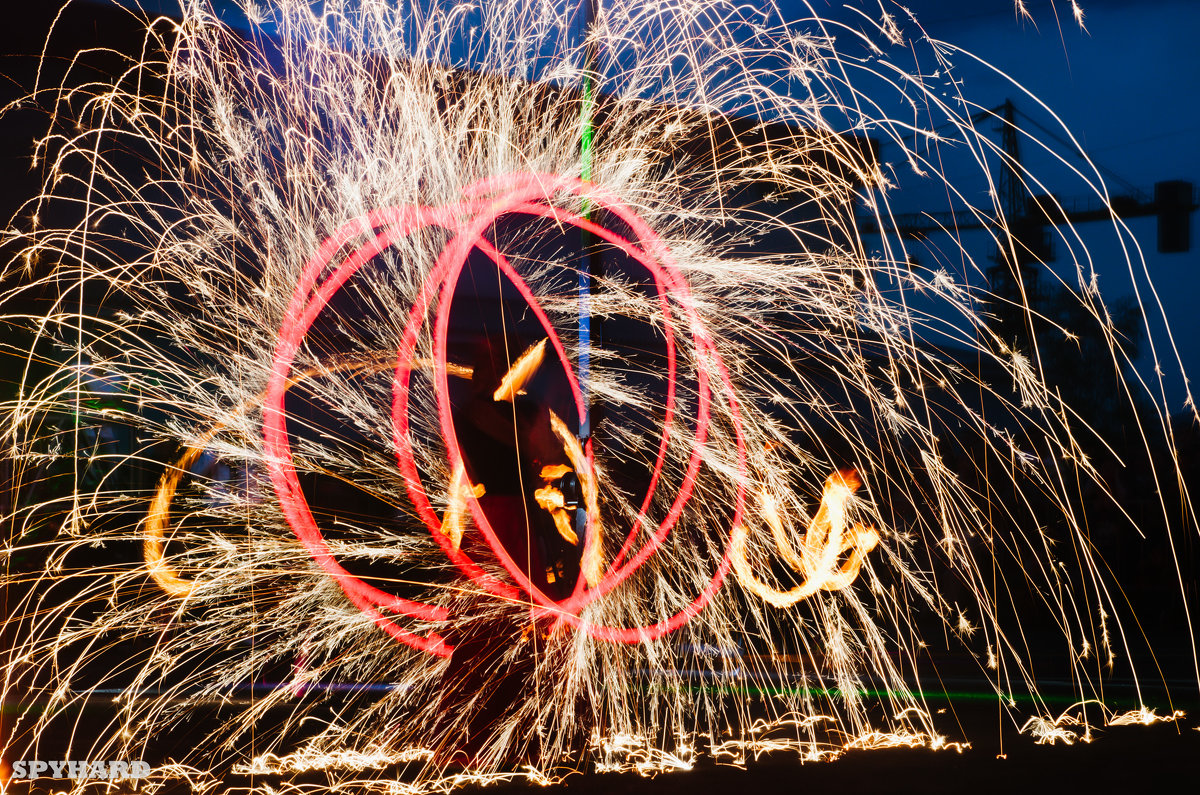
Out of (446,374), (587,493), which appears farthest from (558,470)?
(446,374)

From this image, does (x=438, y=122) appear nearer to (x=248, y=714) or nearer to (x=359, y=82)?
(x=359, y=82)

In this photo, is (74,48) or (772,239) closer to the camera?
(74,48)

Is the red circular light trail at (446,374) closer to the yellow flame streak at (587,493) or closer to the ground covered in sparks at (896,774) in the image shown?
the yellow flame streak at (587,493)

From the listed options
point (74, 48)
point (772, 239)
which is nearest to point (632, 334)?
point (772, 239)

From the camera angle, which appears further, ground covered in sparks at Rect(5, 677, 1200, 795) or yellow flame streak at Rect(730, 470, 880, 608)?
yellow flame streak at Rect(730, 470, 880, 608)

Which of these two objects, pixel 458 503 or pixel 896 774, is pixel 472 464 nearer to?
pixel 458 503

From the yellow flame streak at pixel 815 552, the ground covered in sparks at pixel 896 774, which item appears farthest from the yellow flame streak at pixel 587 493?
the yellow flame streak at pixel 815 552

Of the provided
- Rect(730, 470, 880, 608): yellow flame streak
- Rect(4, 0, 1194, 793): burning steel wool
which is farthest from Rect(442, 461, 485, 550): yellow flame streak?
Rect(730, 470, 880, 608): yellow flame streak

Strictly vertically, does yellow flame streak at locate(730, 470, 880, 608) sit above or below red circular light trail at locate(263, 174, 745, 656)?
below

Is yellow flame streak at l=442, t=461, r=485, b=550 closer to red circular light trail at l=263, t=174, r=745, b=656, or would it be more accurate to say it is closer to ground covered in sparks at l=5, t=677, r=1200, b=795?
red circular light trail at l=263, t=174, r=745, b=656

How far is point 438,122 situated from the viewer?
6484 millimetres

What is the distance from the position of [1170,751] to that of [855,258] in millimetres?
2924

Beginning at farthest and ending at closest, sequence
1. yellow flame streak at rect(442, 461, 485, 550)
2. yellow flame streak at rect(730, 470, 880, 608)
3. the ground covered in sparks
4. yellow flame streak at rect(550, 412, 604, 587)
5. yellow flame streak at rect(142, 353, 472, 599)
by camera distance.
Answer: yellow flame streak at rect(730, 470, 880, 608) < yellow flame streak at rect(142, 353, 472, 599) < yellow flame streak at rect(550, 412, 604, 587) < yellow flame streak at rect(442, 461, 485, 550) < the ground covered in sparks

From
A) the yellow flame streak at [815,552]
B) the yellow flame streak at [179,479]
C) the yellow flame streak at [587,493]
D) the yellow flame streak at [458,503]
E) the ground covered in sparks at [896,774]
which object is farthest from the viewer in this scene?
the yellow flame streak at [815,552]
